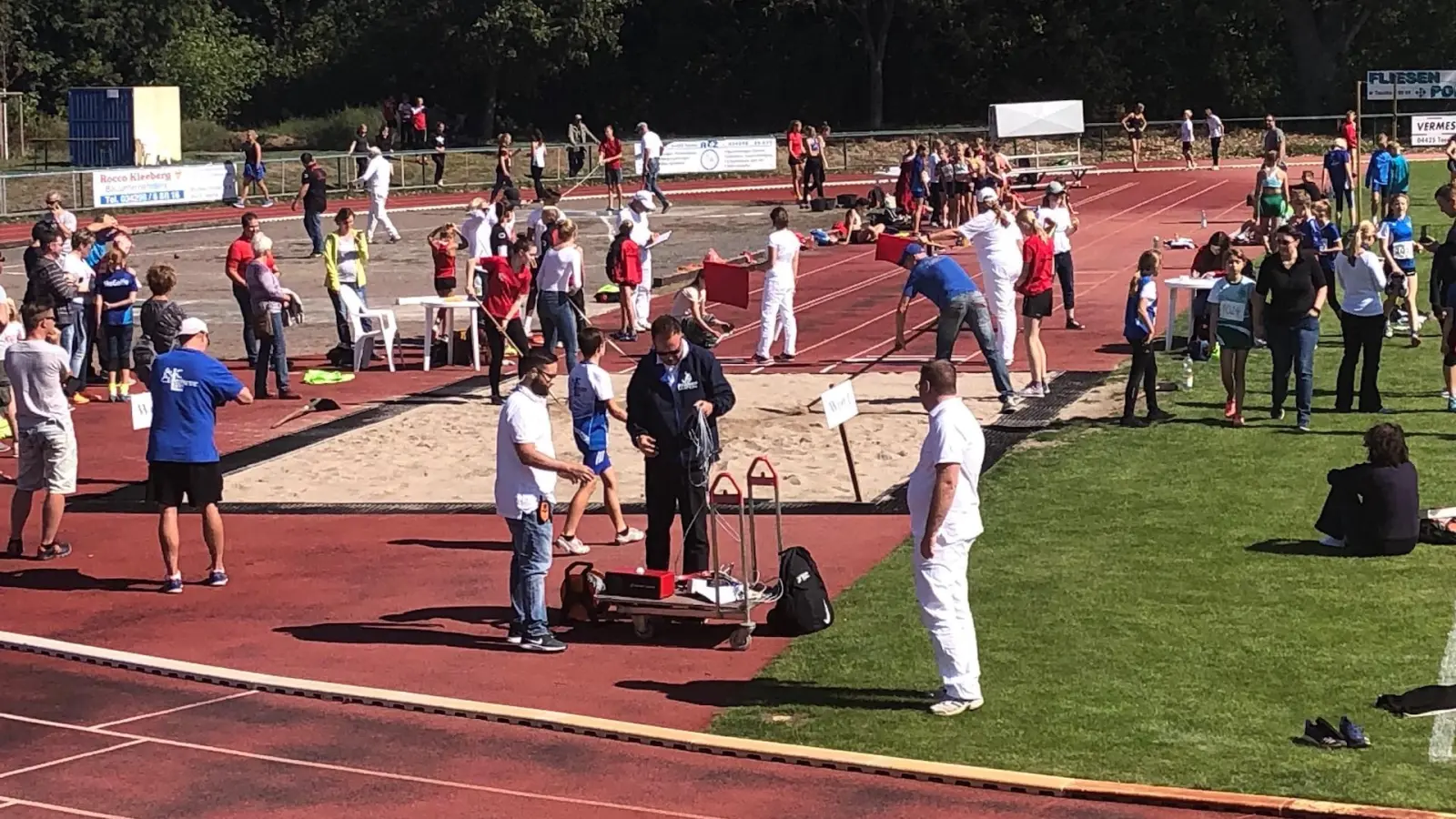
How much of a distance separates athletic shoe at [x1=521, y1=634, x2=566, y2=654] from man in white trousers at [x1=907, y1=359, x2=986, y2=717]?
107 inches

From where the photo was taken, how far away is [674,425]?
1254 centimetres

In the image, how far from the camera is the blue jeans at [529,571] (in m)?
11.6

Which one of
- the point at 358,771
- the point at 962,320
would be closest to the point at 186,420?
the point at 358,771

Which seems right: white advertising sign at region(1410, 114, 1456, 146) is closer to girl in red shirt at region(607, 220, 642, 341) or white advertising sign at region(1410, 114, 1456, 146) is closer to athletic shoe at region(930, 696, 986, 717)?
girl in red shirt at region(607, 220, 642, 341)

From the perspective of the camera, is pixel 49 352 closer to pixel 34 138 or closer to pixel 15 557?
pixel 15 557

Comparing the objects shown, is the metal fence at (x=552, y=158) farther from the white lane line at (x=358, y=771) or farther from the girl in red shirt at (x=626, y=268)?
the white lane line at (x=358, y=771)

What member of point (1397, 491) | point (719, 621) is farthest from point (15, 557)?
point (1397, 491)

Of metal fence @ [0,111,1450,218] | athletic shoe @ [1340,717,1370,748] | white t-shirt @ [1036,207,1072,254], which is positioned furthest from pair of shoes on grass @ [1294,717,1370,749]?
metal fence @ [0,111,1450,218]

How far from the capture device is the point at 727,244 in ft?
118

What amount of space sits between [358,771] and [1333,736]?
15.9ft

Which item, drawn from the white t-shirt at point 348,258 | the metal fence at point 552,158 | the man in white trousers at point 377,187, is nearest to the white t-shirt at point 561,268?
the white t-shirt at point 348,258

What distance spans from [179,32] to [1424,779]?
67.8 m

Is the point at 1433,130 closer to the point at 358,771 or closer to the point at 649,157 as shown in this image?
the point at 649,157

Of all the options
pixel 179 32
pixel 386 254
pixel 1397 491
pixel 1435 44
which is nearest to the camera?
pixel 1397 491
